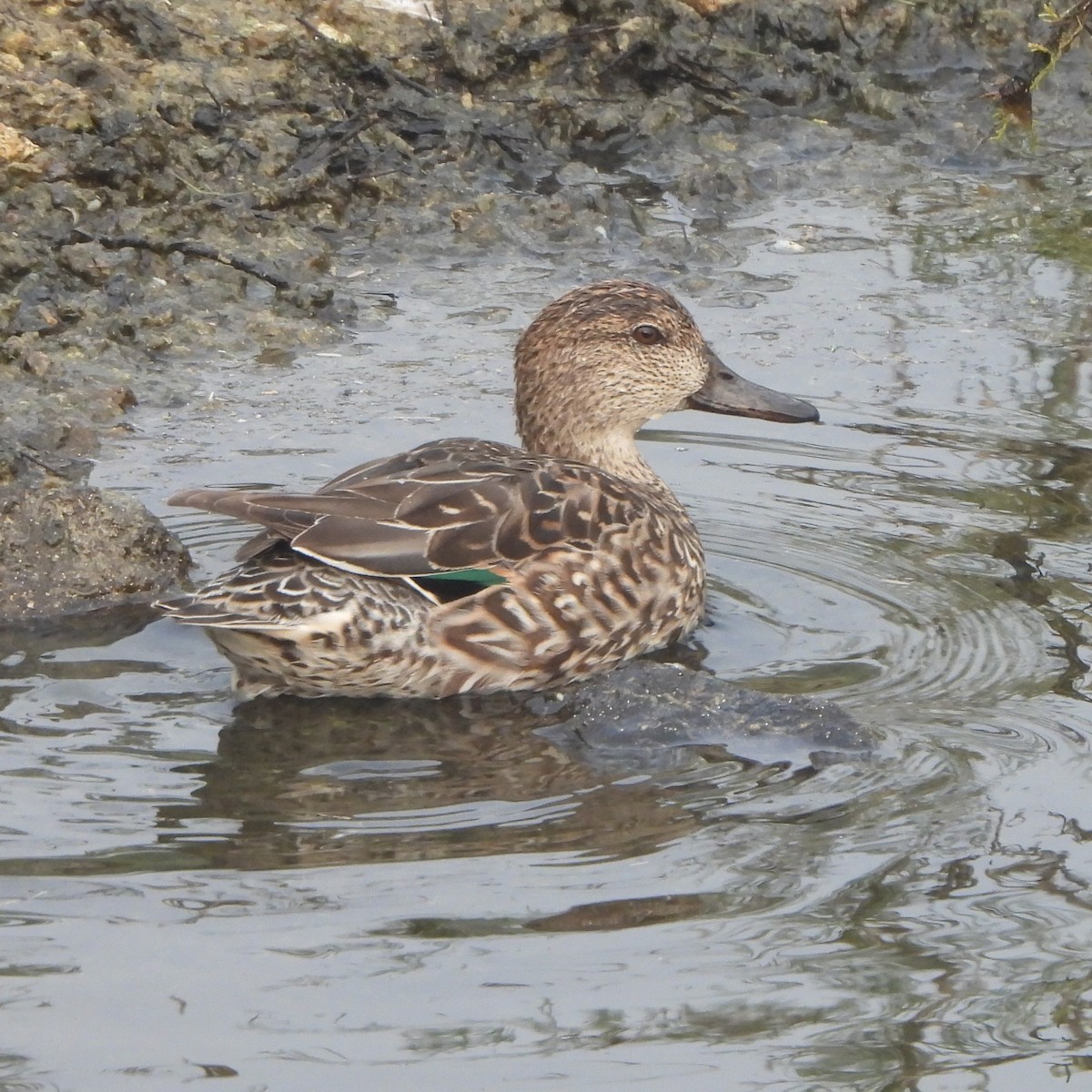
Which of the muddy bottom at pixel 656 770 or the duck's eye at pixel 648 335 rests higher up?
the duck's eye at pixel 648 335

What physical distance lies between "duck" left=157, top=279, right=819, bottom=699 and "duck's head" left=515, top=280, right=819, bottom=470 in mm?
222

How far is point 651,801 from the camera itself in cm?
490

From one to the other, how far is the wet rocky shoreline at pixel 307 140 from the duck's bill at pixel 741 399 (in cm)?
156

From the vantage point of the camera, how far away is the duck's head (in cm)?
680

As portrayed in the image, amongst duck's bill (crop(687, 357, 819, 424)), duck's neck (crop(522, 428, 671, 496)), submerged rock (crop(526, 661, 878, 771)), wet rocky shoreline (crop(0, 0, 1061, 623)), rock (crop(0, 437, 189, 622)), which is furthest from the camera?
wet rocky shoreline (crop(0, 0, 1061, 623))

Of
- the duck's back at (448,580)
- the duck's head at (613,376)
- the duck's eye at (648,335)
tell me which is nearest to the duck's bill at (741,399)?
the duck's head at (613,376)

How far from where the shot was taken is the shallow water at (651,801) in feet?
12.6

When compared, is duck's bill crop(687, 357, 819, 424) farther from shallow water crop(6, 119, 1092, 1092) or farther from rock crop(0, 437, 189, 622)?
rock crop(0, 437, 189, 622)

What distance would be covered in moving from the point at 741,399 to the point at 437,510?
1501mm

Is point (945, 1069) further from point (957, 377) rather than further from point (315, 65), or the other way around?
point (315, 65)

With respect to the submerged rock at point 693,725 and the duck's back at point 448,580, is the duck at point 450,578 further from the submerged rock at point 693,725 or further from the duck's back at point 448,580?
the submerged rock at point 693,725

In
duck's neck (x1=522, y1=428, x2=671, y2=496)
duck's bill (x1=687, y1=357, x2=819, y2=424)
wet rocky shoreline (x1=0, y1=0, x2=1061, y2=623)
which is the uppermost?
wet rocky shoreline (x1=0, y1=0, x2=1061, y2=623)

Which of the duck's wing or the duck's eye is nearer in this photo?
the duck's wing

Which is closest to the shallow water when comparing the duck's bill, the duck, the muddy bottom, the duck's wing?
the muddy bottom
